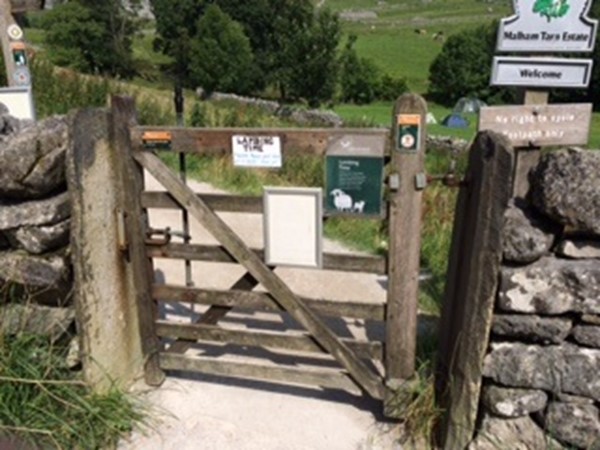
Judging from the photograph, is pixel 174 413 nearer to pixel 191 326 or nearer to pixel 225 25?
pixel 191 326

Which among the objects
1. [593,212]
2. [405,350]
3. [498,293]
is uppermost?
[593,212]

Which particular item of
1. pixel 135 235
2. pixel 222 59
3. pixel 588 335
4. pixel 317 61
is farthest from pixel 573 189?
pixel 222 59

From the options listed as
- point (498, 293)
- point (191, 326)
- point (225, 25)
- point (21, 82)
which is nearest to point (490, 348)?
point (498, 293)

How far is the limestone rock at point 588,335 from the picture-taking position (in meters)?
2.94

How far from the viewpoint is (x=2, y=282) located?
11.9 ft

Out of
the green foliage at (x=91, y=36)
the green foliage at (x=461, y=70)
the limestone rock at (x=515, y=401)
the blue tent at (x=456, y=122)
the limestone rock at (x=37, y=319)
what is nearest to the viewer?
the limestone rock at (x=515, y=401)

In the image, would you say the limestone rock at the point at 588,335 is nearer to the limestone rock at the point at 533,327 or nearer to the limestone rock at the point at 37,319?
the limestone rock at the point at 533,327

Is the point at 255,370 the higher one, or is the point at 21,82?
the point at 21,82

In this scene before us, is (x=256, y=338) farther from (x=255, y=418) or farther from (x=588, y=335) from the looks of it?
(x=588, y=335)

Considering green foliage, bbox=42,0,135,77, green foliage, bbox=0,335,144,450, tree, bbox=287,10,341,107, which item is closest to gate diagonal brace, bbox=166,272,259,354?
green foliage, bbox=0,335,144,450

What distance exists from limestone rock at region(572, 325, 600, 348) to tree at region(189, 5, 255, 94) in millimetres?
50807

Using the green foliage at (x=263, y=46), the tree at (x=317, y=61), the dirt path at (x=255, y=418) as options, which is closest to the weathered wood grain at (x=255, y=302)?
the dirt path at (x=255, y=418)

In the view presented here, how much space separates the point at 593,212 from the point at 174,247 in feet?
8.08

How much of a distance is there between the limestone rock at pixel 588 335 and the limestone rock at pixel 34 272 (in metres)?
3.02
